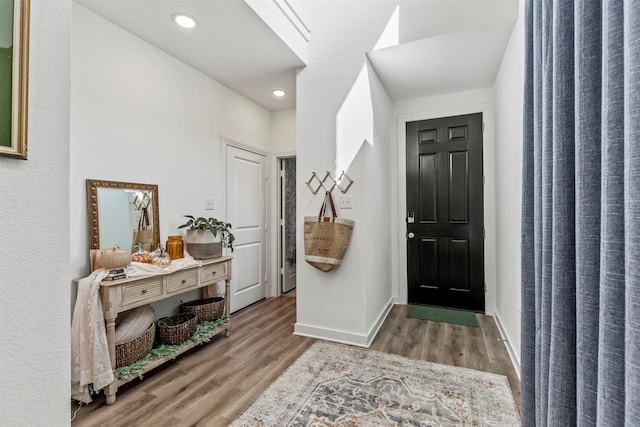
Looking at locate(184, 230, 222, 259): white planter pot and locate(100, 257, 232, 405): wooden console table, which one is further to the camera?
locate(184, 230, 222, 259): white planter pot

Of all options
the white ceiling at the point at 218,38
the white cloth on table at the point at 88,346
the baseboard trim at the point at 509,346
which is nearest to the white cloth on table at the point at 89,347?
the white cloth on table at the point at 88,346

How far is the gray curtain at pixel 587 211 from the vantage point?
0.56m

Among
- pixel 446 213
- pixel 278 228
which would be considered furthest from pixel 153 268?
pixel 446 213

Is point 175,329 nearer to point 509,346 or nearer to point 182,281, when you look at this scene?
point 182,281

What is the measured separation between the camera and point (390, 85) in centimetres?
335

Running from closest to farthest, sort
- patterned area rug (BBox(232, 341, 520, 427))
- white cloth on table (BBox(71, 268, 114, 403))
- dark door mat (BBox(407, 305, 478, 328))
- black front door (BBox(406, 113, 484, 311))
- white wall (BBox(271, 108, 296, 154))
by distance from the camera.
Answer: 1. patterned area rug (BBox(232, 341, 520, 427))
2. white cloth on table (BBox(71, 268, 114, 403))
3. dark door mat (BBox(407, 305, 478, 328))
4. black front door (BBox(406, 113, 484, 311))
5. white wall (BBox(271, 108, 296, 154))

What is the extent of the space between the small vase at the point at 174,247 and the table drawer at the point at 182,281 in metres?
0.22

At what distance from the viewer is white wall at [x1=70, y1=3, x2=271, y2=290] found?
2094 millimetres

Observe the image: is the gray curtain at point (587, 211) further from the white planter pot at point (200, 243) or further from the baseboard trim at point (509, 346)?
the white planter pot at point (200, 243)

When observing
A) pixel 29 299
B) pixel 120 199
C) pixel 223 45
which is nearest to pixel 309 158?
pixel 223 45

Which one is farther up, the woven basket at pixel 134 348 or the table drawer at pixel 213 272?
the table drawer at pixel 213 272

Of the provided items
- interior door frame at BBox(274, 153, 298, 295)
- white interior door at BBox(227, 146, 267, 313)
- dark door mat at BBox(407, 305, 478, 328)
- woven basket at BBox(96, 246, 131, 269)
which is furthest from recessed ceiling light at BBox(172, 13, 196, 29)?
A: dark door mat at BBox(407, 305, 478, 328)

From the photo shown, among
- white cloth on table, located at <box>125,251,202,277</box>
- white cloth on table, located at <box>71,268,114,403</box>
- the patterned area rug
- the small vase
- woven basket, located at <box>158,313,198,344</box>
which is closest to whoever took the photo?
the patterned area rug

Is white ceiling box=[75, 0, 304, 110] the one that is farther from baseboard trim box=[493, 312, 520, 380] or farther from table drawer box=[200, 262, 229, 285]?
baseboard trim box=[493, 312, 520, 380]
